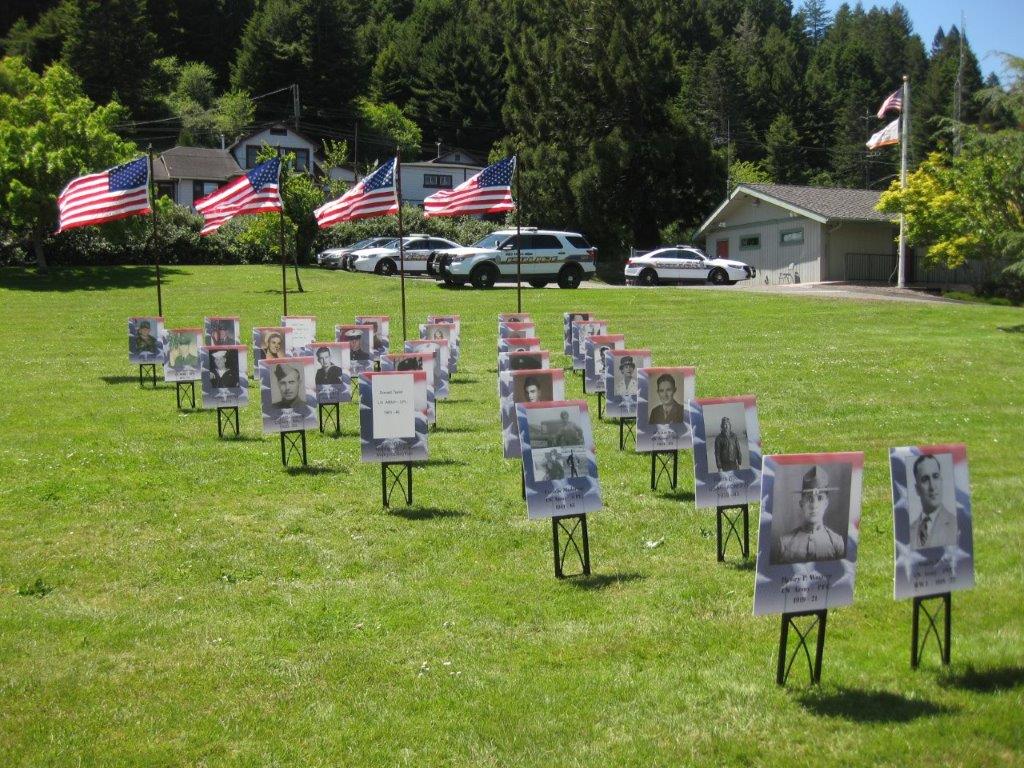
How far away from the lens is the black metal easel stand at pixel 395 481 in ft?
32.6

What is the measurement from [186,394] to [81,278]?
912 inches

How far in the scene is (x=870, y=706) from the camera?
5.46m

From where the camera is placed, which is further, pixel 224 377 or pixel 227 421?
pixel 227 421

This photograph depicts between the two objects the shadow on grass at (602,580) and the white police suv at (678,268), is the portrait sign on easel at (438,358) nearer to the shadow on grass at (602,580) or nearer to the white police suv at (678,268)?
the shadow on grass at (602,580)

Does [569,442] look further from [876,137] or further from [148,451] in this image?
[876,137]

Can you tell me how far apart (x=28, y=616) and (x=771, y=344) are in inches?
676

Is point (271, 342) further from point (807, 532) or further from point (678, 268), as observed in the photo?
point (678, 268)

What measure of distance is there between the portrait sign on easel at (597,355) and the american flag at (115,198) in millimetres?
8865

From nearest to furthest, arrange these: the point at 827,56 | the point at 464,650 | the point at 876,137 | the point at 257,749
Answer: the point at 257,749, the point at 464,650, the point at 876,137, the point at 827,56

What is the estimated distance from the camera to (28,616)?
7.19m

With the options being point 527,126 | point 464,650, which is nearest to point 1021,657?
point 464,650

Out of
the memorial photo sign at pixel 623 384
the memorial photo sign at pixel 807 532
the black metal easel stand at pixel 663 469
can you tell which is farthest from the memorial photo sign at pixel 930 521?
the memorial photo sign at pixel 623 384

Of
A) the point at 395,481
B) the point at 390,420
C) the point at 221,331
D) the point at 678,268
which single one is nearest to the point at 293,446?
the point at 395,481

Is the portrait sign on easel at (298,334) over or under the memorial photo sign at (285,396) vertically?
over
